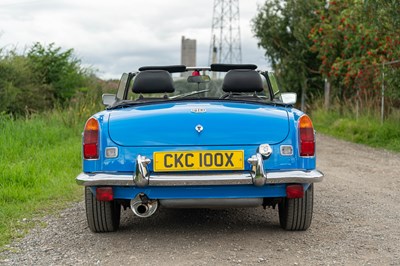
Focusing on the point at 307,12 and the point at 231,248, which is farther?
the point at 307,12

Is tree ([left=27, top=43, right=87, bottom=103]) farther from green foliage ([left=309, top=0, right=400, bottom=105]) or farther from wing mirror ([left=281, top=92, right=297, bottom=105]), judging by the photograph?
wing mirror ([left=281, top=92, right=297, bottom=105])

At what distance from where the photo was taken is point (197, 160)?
4.65m

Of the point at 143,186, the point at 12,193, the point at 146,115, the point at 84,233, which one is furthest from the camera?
the point at 12,193

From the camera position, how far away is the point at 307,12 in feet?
96.7

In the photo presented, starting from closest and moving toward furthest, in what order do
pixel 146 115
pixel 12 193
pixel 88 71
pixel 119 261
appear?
1. pixel 119 261
2. pixel 146 115
3. pixel 12 193
4. pixel 88 71

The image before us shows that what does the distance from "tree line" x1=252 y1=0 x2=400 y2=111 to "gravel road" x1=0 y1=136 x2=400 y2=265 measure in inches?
318

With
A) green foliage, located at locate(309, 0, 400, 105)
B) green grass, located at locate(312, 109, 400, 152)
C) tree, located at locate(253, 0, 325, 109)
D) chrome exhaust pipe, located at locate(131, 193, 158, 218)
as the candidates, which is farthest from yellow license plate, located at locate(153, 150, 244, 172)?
tree, located at locate(253, 0, 325, 109)

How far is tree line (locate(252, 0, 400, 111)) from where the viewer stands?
1481 cm

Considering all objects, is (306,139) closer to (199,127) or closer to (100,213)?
(199,127)

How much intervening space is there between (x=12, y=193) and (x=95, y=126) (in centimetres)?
266

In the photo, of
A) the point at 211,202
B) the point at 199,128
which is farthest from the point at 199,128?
the point at 211,202

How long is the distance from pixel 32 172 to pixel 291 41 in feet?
79.9

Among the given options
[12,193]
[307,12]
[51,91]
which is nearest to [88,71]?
[51,91]

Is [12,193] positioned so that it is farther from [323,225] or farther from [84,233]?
[323,225]
